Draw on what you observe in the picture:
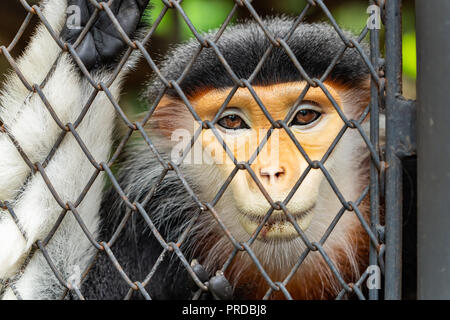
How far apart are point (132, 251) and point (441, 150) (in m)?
1.20

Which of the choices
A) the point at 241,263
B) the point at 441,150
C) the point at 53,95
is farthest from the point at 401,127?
the point at 241,263

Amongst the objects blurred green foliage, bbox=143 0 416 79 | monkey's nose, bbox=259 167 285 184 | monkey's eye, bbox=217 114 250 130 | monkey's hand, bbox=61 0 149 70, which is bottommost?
monkey's nose, bbox=259 167 285 184

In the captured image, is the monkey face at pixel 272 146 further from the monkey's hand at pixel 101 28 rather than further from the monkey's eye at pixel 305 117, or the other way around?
the monkey's hand at pixel 101 28

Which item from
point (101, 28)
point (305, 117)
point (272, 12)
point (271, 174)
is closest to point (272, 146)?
point (271, 174)

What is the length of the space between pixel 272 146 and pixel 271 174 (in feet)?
0.39

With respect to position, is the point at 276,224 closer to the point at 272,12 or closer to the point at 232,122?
the point at 232,122

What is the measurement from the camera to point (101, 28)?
58.2 inches

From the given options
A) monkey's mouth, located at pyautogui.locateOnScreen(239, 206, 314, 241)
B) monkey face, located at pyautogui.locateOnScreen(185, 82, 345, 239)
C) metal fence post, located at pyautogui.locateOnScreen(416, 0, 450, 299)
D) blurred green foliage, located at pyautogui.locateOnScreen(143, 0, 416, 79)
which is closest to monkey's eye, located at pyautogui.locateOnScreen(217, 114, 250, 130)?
monkey face, located at pyautogui.locateOnScreen(185, 82, 345, 239)

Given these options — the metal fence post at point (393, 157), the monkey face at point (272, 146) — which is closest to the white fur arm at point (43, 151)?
the monkey face at point (272, 146)

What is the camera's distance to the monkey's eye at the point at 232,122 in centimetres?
187

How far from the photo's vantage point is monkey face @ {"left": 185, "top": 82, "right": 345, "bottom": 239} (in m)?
1.57

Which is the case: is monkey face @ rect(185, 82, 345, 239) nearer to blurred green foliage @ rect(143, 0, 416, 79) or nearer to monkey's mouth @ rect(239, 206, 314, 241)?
monkey's mouth @ rect(239, 206, 314, 241)

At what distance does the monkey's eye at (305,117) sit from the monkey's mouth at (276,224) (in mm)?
345

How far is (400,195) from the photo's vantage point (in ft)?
3.79
